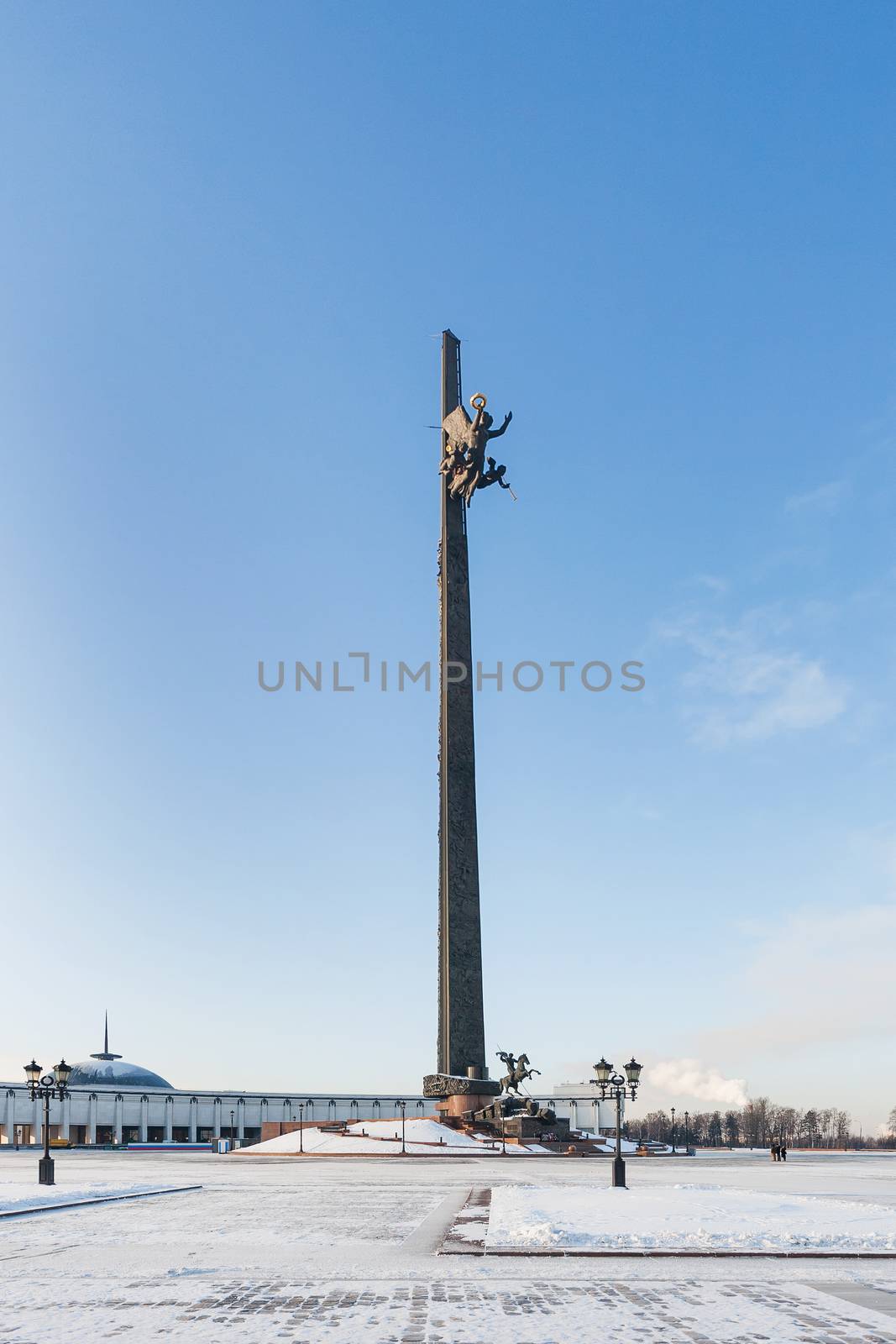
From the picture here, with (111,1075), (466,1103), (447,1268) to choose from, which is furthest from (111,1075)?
(447,1268)

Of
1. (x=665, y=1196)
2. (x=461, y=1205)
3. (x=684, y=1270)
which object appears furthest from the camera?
(x=665, y=1196)

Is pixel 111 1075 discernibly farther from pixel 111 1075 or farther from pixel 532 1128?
pixel 532 1128

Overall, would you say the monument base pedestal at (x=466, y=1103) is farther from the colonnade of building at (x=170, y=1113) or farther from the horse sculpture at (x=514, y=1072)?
the colonnade of building at (x=170, y=1113)

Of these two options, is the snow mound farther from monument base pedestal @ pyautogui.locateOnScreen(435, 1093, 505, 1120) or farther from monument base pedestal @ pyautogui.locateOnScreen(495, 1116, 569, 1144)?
monument base pedestal @ pyautogui.locateOnScreen(435, 1093, 505, 1120)

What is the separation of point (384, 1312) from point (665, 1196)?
1360 cm

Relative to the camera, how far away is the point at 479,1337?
933cm

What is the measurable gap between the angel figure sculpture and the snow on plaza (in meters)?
51.7

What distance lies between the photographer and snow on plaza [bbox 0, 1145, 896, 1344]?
980 cm

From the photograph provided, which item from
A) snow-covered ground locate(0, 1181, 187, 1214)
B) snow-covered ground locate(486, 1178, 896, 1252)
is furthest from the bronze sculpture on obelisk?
snow-covered ground locate(486, 1178, 896, 1252)

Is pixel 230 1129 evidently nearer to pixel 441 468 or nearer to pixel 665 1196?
pixel 441 468

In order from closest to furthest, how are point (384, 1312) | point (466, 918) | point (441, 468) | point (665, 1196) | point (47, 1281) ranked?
point (384, 1312), point (47, 1281), point (665, 1196), point (466, 918), point (441, 468)

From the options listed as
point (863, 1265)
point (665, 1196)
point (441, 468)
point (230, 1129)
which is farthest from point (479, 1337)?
point (230, 1129)

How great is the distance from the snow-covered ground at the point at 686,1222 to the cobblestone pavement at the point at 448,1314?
2.74 meters

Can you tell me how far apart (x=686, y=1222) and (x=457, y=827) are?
155ft
